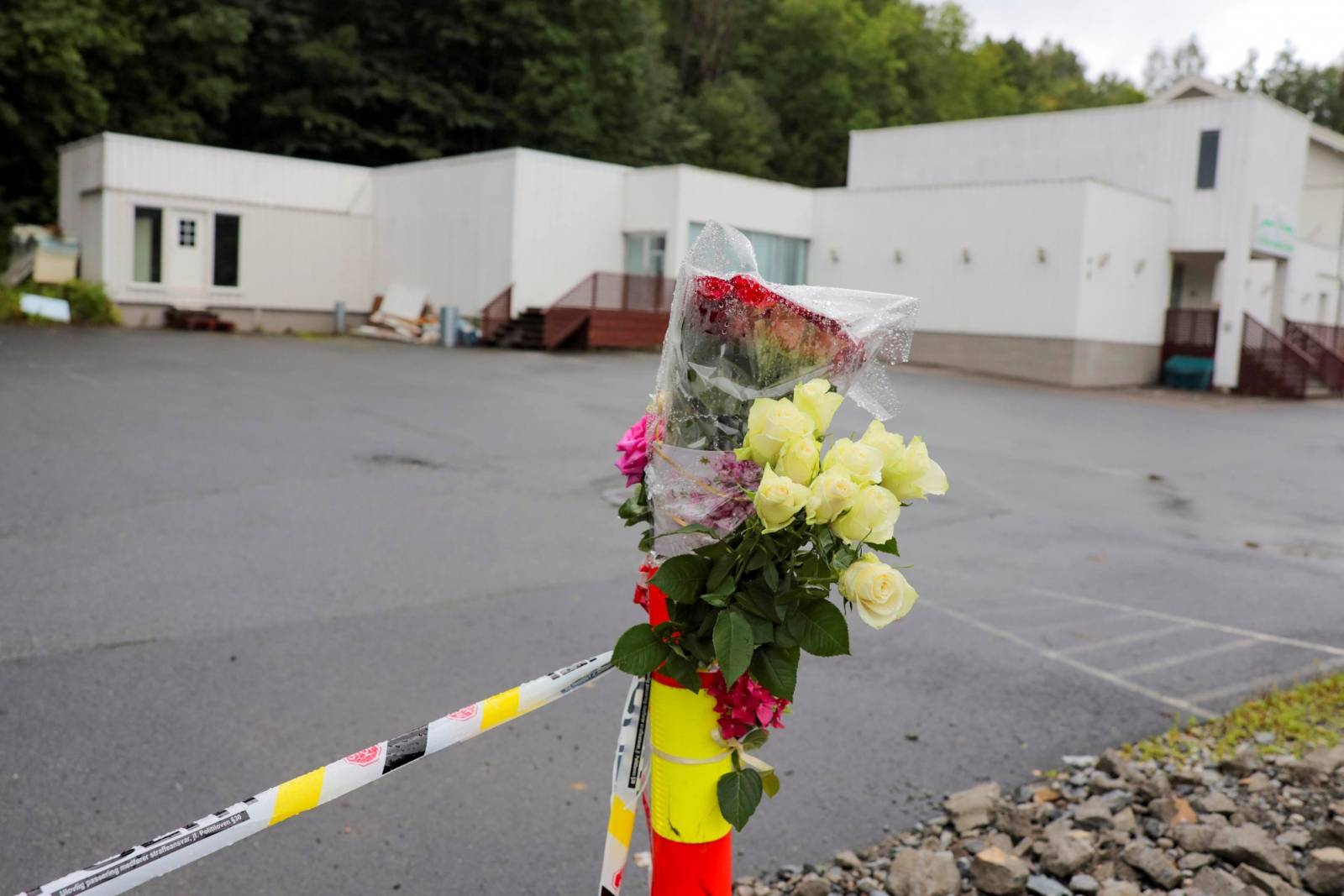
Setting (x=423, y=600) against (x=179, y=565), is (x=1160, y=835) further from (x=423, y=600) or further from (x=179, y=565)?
(x=179, y=565)

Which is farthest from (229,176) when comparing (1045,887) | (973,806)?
(1045,887)

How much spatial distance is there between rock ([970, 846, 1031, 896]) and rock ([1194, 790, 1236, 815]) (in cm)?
91

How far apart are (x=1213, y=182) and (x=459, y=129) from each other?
2441 cm

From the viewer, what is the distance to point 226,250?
28.2 m

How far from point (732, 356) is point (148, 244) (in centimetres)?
2808

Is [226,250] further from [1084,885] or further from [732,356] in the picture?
[732,356]

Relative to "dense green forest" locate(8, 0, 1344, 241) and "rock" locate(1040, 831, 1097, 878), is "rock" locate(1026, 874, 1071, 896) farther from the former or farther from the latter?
"dense green forest" locate(8, 0, 1344, 241)

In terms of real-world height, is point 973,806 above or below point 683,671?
below

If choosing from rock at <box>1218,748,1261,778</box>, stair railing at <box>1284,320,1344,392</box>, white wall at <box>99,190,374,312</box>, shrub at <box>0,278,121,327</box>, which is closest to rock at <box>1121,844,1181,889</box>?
rock at <box>1218,748,1261,778</box>

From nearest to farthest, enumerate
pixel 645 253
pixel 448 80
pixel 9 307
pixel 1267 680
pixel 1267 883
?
pixel 1267 883
pixel 1267 680
pixel 9 307
pixel 645 253
pixel 448 80

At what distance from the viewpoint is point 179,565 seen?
23.1 ft

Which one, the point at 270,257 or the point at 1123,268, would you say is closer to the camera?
Result: the point at 1123,268

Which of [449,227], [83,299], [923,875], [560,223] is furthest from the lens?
[449,227]

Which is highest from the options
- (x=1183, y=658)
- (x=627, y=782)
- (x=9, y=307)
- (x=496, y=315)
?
(x=496, y=315)
